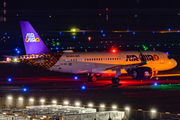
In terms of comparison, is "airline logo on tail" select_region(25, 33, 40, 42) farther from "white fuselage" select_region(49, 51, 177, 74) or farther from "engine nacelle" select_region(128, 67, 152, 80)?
"engine nacelle" select_region(128, 67, 152, 80)

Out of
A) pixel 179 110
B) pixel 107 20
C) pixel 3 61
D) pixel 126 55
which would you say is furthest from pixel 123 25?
pixel 179 110

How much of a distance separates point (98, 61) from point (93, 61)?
74 cm

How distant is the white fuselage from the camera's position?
50094 millimetres

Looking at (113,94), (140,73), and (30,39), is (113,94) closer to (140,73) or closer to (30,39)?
(140,73)

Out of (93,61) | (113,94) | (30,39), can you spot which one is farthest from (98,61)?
(113,94)

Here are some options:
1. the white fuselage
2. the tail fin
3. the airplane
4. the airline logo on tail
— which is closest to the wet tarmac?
the white fuselage

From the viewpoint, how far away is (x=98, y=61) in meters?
51.4

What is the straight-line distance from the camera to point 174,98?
34.7m

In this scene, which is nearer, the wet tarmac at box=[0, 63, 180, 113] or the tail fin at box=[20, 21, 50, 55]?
the wet tarmac at box=[0, 63, 180, 113]

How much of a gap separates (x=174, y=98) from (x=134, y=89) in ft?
25.4

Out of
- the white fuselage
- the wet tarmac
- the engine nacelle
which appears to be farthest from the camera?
the white fuselage

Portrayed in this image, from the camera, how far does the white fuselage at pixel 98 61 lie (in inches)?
1972

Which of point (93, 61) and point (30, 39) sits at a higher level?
point (30, 39)

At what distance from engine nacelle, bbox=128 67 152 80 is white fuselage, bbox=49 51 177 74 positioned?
1.57 meters
